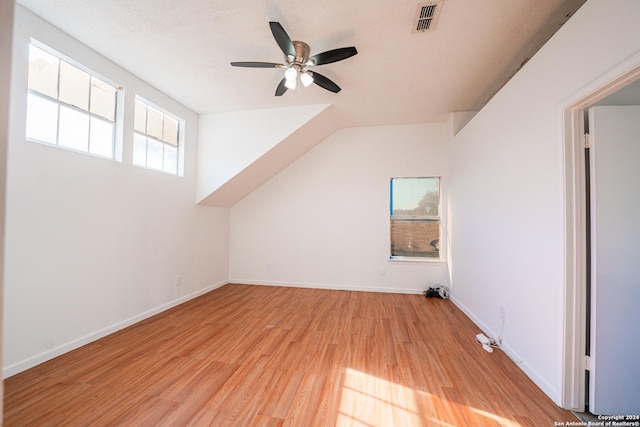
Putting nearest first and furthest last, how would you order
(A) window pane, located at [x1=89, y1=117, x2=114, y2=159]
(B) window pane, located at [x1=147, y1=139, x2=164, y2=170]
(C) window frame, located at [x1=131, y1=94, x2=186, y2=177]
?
(A) window pane, located at [x1=89, y1=117, x2=114, y2=159], (C) window frame, located at [x1=131, y1=94, x2=186, y2=177], (B) window pane, located at [x1=147, y1=139, x2=164, y2=170]

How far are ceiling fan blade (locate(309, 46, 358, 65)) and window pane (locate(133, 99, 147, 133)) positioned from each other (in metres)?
2.30

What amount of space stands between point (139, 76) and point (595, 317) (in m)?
4.70

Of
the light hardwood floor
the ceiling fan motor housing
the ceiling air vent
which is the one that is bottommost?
the light hardwood floor

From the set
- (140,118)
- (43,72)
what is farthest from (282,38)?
(140,118)

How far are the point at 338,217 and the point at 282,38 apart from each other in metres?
3.02

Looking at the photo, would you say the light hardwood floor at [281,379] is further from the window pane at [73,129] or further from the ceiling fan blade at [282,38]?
the ceiling fan blade at [282,38]

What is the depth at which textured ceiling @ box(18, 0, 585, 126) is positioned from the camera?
1.97 m

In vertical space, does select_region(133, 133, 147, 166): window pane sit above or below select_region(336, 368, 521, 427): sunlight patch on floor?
above

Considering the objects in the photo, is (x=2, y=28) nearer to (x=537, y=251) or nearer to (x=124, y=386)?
(x=124, y=386)

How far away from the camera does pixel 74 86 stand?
2434 millimetres

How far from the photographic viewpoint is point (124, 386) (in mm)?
1860

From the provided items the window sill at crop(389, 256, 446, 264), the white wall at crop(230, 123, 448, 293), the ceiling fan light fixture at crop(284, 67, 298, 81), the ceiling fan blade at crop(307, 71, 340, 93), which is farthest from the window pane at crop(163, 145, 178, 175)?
the window sill at crop(389, 256, 446, 264)

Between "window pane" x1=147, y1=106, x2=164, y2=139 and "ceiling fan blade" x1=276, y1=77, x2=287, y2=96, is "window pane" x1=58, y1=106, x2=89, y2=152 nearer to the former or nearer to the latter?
"window pane" x1=147, y1=106, x2=164, y2=139

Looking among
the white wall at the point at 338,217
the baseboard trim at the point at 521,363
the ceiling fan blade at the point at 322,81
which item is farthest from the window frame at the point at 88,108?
the baseboard trim at the point at 521,363
